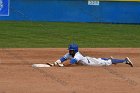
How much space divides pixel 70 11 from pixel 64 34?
634cm

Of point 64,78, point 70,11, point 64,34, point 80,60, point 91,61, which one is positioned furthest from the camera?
point 70,11

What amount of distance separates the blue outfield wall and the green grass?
3.02 feet

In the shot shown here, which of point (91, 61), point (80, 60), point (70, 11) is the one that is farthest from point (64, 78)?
point (70, 11)

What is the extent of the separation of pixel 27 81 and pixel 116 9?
21.7 metres

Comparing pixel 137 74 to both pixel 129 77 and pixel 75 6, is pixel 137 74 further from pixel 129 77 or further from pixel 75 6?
pixel 75 6

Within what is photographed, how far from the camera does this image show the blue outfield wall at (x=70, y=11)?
108 ft

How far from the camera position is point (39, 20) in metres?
33.6

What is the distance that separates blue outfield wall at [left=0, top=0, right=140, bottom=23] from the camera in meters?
33.0

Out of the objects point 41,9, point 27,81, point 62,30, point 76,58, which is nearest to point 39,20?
point 41,9

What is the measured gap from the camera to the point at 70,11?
3341 centimetres

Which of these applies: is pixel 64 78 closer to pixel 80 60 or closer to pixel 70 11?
pixel 80 60

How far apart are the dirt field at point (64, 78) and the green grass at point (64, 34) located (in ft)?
17.1

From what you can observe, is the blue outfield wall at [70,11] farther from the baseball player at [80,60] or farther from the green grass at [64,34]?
the baseball player at [80,60]

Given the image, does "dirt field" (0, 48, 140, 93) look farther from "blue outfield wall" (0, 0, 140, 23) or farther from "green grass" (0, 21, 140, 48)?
"blue outfield wall" (0, 0, 140, 23)
